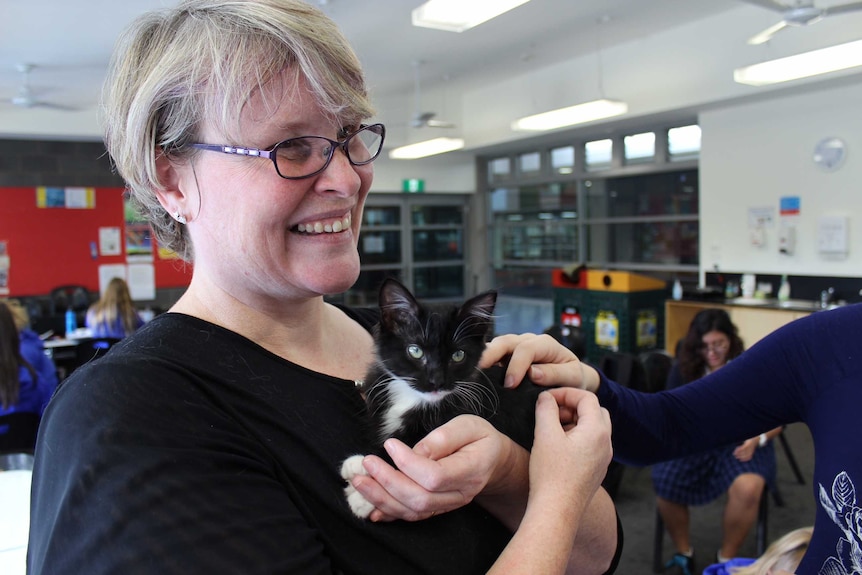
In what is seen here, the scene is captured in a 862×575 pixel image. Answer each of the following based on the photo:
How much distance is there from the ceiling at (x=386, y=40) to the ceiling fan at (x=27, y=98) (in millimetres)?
71

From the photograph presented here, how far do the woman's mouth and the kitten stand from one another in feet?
0.96

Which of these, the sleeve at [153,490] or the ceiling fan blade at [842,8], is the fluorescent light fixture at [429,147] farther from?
the sleeve at [153,490]

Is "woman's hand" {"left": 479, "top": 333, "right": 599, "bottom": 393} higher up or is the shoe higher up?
"woman's hand" {"left": 479, "top": 333, "right": 599, "bottom": 393}

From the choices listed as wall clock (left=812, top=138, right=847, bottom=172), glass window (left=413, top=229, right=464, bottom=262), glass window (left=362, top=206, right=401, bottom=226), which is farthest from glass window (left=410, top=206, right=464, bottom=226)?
wall clock (left=812, top=138, right=847, bottom=172)

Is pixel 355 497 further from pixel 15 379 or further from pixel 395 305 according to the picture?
pixel 15 379

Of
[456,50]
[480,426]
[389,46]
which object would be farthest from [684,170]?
[480,426]

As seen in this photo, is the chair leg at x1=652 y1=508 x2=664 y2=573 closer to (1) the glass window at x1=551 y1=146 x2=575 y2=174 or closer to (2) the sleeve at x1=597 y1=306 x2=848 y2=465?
(2) the sleeve at x1=597 y1=306 x2=848 y2=465

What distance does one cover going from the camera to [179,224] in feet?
3.42

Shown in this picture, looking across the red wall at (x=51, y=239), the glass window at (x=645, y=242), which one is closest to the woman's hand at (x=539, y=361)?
the glass window at (x=645, y=242)

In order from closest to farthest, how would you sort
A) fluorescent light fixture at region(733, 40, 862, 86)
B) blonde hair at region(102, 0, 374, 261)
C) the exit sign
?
blonde hair at region(102, 0, 374, 261) < fluorescent light fixture at region(733, 40, 862, 86) < the exit sign

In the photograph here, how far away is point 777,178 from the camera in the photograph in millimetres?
6586

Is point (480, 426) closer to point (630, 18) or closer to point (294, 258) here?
point (294, 258)

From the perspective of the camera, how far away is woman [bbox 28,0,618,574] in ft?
2.24

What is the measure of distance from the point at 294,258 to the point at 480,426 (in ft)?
1.35
